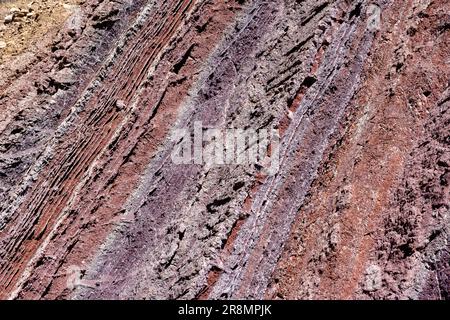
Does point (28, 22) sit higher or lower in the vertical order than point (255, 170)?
higher

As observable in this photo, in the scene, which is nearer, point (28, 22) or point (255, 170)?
point (255, 170)

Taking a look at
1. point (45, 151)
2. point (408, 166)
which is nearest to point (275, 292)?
point (408, 166)

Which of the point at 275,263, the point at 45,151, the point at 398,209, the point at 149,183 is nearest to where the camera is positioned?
the point at 398,209

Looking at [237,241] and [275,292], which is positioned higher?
[237,241]

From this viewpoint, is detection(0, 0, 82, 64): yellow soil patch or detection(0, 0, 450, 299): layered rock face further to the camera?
detection(0, 0, 82, 64): yellow soil patch

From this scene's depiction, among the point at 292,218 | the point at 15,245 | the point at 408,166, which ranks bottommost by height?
the point at 15,245

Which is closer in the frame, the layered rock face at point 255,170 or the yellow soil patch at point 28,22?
the layered rock face at point 255,170
